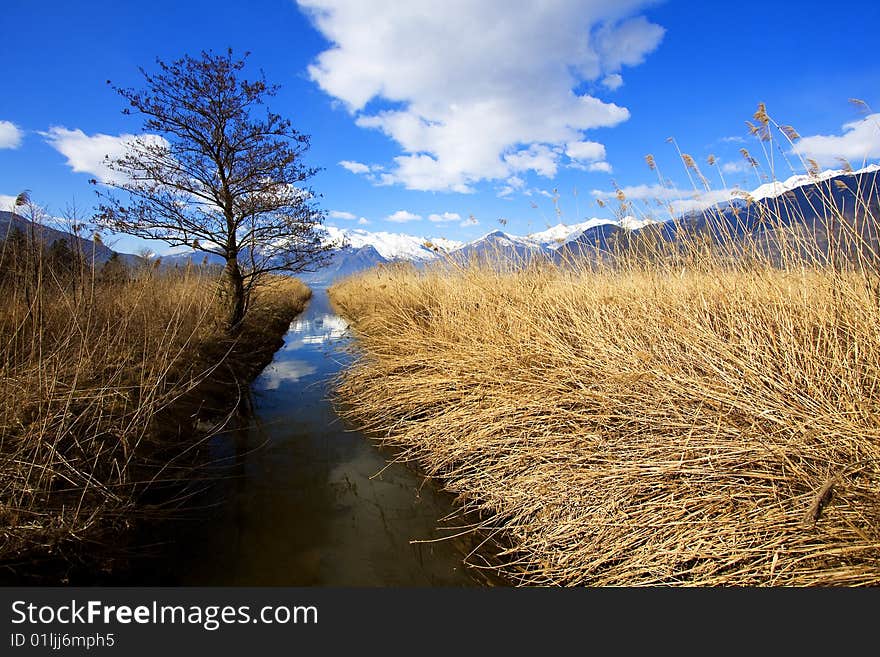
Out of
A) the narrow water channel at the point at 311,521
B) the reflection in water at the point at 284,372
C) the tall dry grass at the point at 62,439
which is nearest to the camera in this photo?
the tall dry grass at the point at 62,439

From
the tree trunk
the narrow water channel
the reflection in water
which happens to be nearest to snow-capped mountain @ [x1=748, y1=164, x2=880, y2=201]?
the narrow water channel

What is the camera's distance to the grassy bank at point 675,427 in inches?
67.2

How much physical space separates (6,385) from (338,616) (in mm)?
2625

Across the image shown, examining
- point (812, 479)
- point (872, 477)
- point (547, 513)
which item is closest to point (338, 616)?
point (547, 513)

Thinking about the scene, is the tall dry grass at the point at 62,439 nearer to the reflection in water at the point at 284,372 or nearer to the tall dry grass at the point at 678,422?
the tall dry grass at the point at 678,422

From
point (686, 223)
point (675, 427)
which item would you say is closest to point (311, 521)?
point (675, 427)

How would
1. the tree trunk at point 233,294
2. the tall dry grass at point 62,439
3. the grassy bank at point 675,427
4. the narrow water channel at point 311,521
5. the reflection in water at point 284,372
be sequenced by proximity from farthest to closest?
the tree trunk at point 233,294 → the reflection in water at point 284,372 → the narrow water channel at point 311,521 → the tall dry grass at point 62,439 → the grassy bank at point 675,427

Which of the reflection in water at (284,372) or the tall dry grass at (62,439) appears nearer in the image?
the tall dry grass at (62,439)

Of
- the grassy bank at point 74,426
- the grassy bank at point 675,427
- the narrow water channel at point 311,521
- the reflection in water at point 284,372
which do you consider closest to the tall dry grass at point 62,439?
the grassy bank at point 74,426

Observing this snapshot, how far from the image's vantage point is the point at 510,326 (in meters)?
4.18

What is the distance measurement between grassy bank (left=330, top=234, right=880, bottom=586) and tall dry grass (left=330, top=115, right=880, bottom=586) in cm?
1

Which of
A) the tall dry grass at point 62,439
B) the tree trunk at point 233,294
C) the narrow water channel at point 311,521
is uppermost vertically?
the tree trunk at point 233,294

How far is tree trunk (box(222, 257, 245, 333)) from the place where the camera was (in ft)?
24.1

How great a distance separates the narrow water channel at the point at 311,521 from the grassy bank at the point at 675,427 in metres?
0.38
